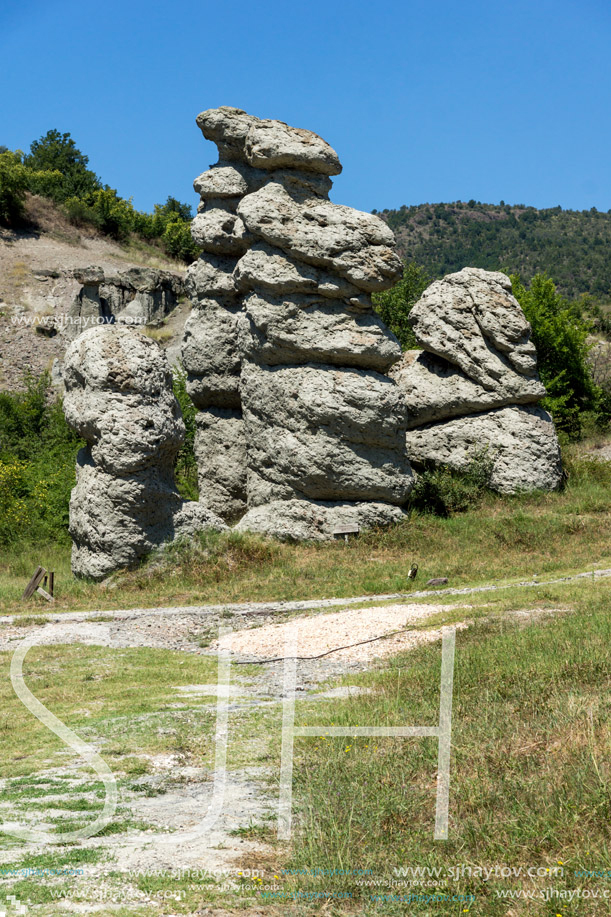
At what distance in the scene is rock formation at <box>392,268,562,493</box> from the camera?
747 inches

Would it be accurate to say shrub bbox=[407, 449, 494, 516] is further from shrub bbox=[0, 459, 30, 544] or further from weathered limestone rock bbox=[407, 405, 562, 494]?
shrub bbox=[0, 459, 30, 544]

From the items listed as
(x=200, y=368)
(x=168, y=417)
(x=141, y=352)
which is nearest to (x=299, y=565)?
(x=168, y=417)

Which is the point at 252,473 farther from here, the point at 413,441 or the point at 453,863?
the point at 453,863

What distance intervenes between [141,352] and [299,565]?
187 inches

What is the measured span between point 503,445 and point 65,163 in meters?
55.0

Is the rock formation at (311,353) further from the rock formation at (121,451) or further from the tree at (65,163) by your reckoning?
the tree at (65,163)

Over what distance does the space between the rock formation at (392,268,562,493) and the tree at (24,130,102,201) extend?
4679cm

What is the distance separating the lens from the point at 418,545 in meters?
16.6

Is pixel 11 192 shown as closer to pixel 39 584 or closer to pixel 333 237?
pixel 333 237

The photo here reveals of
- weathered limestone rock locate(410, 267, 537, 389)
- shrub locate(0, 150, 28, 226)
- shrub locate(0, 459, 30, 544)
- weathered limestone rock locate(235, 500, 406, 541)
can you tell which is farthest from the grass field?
shrub locate(0, 150, 28, 226)

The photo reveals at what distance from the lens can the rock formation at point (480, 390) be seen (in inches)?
747

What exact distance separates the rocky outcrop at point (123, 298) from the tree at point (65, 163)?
17444 mm

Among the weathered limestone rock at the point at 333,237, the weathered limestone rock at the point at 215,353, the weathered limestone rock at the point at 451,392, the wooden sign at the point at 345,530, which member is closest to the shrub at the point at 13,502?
the weathered limestone rock at the point at 215,353

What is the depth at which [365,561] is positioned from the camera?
1578cm
